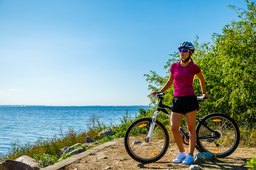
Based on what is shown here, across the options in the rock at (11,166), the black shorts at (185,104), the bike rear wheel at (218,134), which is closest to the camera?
the black shorts at (185,104)

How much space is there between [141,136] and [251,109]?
3.21m

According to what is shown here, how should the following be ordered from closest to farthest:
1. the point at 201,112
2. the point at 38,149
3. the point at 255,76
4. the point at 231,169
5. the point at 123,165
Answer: the point at 231,169, the point at 123,165, the point at 255,76, the point at 201,112, the point at 38,149

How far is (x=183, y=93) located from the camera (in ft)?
23.8

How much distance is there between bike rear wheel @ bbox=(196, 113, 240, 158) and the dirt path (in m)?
0.23

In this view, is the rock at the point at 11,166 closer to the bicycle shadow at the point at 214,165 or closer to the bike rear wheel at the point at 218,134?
the bicycle shadow at the point at 214,165

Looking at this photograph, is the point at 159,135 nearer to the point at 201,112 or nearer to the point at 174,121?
the point at 201,112

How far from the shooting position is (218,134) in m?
8.04

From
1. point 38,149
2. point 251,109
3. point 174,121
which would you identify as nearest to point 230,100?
point 251,109

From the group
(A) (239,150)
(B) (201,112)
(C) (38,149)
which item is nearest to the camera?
(A) (239,150)

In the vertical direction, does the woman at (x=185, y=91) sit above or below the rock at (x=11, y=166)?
above

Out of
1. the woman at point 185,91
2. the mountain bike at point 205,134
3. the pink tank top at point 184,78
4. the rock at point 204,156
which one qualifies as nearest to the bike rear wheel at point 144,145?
the mountain bike at point 205,134

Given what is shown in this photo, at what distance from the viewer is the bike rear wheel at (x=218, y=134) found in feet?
26.1

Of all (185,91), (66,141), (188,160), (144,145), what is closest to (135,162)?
(188,160)

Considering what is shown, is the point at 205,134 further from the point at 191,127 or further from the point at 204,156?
the point at 191,127
